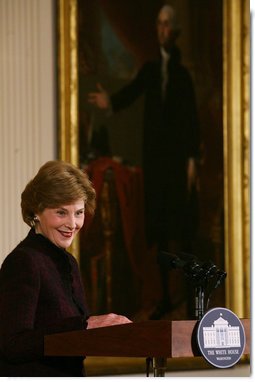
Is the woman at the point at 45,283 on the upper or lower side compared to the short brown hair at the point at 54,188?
lower

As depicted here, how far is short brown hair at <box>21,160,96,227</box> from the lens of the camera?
4.48 m

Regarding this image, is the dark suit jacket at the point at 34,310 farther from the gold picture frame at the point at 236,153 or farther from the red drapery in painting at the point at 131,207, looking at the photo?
the gold picture frame at the point at 236,153

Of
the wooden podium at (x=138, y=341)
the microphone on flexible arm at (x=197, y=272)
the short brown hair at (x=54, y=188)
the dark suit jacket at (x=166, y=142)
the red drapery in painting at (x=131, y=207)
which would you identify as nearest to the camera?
the wooden podium at (x=138, y=341)

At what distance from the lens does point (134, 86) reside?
925cm

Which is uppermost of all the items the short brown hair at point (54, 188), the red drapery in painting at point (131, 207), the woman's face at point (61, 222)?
the short brown hair at point (54, 188)

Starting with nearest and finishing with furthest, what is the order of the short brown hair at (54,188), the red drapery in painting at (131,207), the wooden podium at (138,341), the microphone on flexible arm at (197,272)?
the wooden podium at (138,341)
the microphone on flexible arm at (197,272)
the short brown hair at (54,188)
the red drapery in painting at (131,207)

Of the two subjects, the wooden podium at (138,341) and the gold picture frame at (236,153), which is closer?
the wooden podium at (138,341)

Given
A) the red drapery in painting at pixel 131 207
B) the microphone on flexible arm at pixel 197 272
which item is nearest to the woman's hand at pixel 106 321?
the microphone on flexible arm at pixel 197 272

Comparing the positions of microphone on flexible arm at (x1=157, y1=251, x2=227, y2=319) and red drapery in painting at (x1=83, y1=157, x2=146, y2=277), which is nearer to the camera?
microphone on flexible arm at (x1=157, y1=251, x2=227, y2=319)

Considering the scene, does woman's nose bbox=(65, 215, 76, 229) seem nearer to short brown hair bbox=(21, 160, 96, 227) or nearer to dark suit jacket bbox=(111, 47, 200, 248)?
short brown hair bbox=(21, 160, 96, 227)

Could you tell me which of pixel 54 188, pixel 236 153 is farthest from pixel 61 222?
pixel 236 153

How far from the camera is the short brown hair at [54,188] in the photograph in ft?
14.7

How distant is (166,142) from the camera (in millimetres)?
9375

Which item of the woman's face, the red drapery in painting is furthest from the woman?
the red drapery in painting
